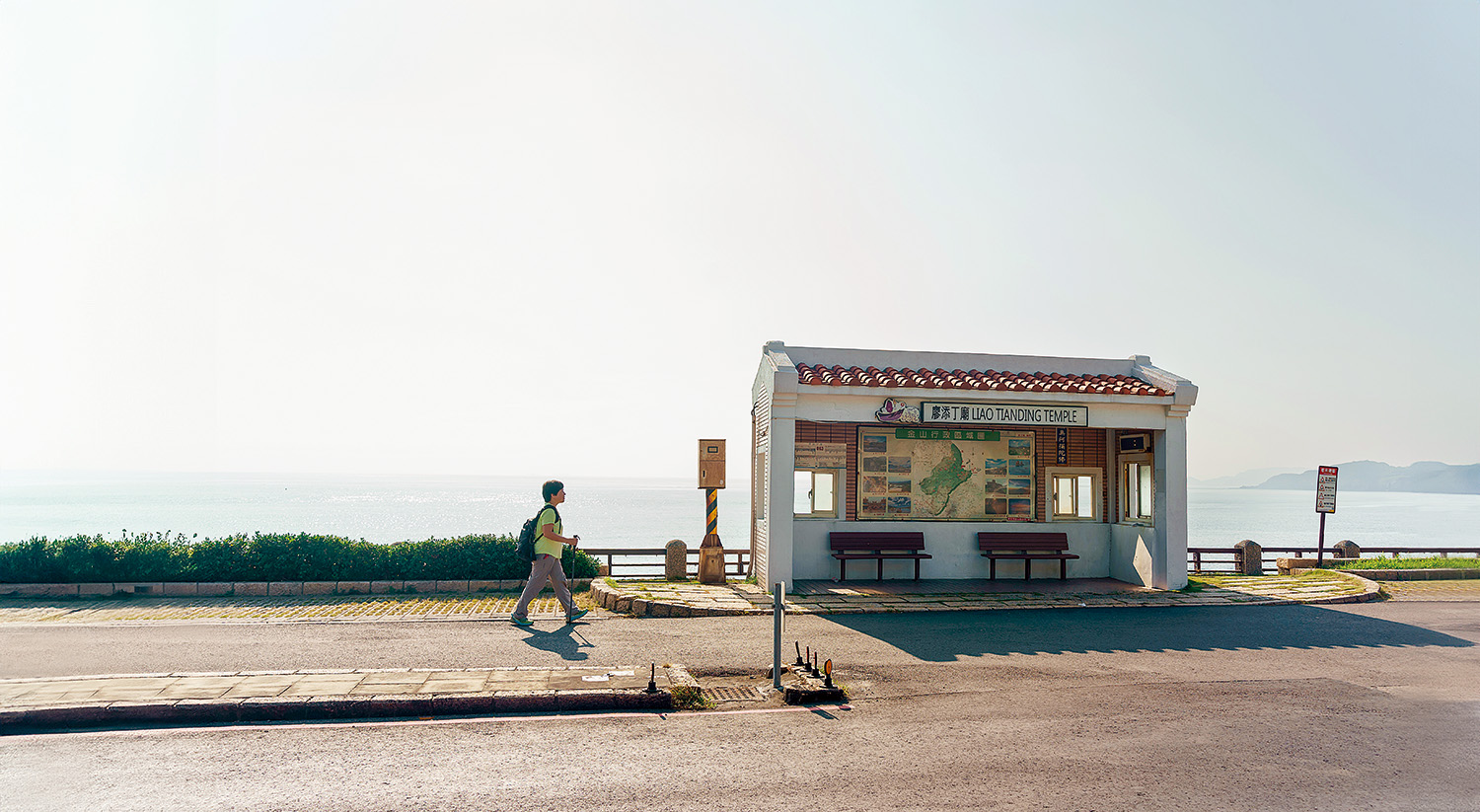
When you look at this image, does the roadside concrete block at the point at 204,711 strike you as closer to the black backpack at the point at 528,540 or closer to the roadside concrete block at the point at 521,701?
the roadside concrete block at the point at 521,701

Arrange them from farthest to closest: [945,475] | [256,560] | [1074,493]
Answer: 1. [1074,493]
2. [945,475]
3. [256,560]

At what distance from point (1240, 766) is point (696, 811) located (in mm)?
3979

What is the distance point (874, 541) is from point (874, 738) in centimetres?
979

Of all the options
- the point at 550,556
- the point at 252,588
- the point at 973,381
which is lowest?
the point at 252,588

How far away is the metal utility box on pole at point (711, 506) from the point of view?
16969mm

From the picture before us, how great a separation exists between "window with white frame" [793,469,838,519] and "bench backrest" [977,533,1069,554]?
2.86 metres

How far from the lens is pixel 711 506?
16969mm

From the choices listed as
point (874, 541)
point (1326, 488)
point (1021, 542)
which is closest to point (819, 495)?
point (874, 541)

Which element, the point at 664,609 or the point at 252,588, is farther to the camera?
the point at 252,588

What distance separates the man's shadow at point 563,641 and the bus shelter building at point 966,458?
4.24 m

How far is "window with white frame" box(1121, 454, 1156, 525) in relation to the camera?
17266 mm

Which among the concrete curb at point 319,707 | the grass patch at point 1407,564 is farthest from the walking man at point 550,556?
the grass patch at point 1407,564

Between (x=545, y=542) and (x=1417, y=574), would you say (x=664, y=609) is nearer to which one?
(x=545, y=542)

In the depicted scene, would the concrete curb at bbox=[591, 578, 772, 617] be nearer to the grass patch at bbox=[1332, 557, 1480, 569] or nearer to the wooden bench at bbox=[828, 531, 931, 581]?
the wooden bench at bbox=[828, 531, 931, 581]
